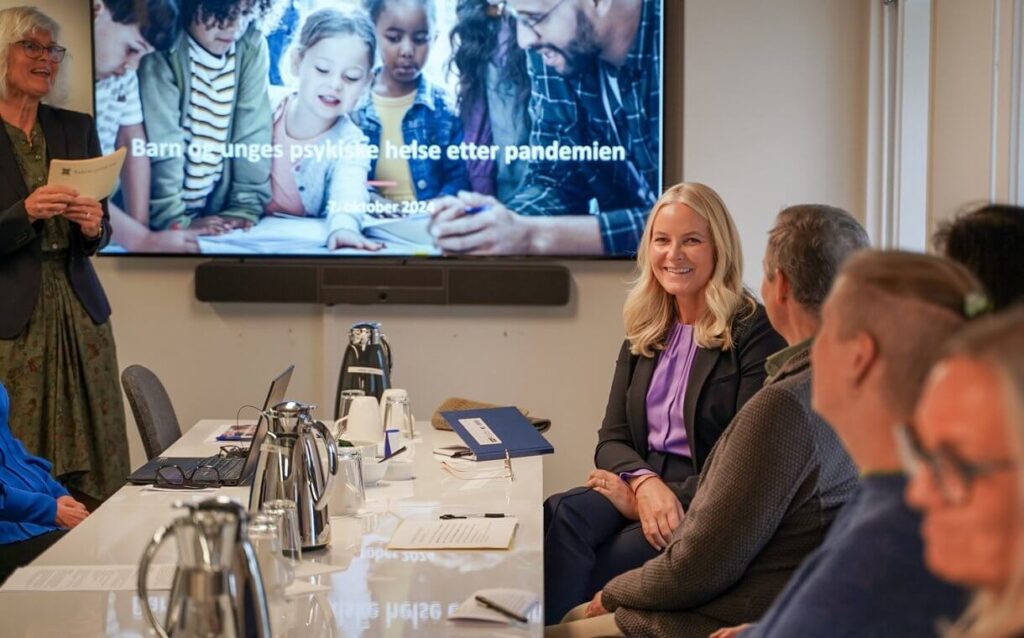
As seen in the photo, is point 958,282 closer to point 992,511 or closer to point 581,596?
point 992,511

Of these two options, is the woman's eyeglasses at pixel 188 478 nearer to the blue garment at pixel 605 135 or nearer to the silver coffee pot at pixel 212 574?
the silver coffee pot at pixel 212 574

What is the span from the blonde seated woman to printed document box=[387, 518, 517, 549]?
1.55 meters

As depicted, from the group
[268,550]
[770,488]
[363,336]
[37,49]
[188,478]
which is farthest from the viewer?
[37,49]

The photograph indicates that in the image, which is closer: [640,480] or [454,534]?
[454,534]

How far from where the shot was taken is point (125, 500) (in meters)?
2.89

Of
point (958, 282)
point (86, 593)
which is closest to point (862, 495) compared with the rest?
point (958, 282)

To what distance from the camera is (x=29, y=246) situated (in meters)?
4.27

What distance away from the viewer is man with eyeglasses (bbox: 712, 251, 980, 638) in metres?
1.38

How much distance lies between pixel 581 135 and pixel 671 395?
73.2 inches

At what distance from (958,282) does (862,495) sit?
262mm

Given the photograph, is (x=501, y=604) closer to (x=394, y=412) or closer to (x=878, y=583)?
(x=878, y=583)

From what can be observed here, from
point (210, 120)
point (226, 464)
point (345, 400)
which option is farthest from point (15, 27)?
point (226, 464)

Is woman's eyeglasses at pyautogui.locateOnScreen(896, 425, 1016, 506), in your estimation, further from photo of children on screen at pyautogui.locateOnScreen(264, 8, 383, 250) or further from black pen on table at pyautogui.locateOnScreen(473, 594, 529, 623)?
photo of children on screen at pyautogui.locateOnScreen(264, 8, 383, 250)

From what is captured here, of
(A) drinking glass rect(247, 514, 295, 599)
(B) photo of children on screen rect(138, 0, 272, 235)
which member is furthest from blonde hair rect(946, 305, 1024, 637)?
(B) photo of children on screen rect(138, 0, 272, 235)
